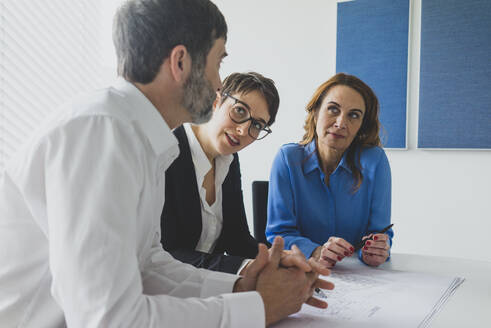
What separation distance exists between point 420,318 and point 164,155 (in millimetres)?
689

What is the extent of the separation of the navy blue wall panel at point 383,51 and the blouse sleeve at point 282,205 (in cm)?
139

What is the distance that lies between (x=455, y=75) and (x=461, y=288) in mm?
2018

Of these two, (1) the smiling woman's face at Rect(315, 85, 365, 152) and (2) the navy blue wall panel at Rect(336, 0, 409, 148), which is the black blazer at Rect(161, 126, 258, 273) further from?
(2) the navy blue wall panel at Rect(336, 0, 409, 148)

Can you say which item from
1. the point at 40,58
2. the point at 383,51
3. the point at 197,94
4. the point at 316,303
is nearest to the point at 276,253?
the point at 316,303

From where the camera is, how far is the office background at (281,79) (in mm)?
2336

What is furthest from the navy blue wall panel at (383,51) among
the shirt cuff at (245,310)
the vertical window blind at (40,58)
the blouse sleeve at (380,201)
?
the shirt cuff at (245,310)

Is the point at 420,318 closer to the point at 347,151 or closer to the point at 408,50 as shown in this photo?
the point at 347,151

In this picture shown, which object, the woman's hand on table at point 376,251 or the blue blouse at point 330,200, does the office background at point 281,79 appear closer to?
the blue blouse at point 330,200

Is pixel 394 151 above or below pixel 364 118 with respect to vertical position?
below

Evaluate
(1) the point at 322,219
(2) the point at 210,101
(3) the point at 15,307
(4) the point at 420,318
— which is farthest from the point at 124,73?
(1) the point at 322,219

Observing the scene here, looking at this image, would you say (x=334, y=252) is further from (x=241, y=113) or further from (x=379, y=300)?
(x=241, y=113)

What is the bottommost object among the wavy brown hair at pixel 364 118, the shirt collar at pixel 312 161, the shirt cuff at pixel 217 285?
the shirt cuff at pixel 217 285

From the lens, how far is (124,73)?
0.91 metres

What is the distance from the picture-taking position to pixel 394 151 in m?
2.98
